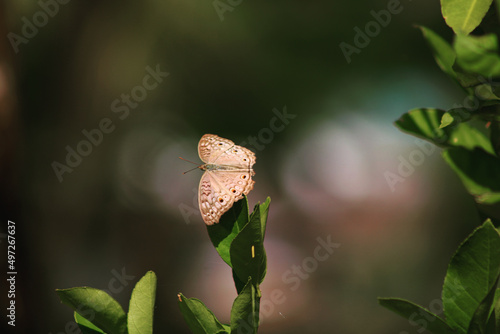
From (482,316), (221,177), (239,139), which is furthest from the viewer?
(239,139)

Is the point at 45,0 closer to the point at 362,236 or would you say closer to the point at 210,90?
the point at 210,90

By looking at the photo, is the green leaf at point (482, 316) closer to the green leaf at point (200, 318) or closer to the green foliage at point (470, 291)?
the green foliage at point (470, 291)

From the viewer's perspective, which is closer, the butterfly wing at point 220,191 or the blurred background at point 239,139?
the butterfly wing at point 220,191

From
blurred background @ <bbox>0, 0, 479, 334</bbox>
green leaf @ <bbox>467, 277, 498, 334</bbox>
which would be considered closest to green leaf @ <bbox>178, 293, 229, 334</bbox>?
green leaf @ <bbox>467, 277, 498, 334</bbox>

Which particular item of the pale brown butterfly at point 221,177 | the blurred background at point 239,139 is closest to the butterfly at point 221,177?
the pale brown butterfly at point 221,177

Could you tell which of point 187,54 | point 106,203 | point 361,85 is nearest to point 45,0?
point 187,54

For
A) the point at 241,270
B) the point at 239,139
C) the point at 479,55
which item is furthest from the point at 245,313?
the point at 239,139

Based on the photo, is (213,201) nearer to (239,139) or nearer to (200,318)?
(200,318)

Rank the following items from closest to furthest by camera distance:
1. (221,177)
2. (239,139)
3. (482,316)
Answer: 1. (482,316)
2. (221,177)
3. (239,139)
